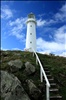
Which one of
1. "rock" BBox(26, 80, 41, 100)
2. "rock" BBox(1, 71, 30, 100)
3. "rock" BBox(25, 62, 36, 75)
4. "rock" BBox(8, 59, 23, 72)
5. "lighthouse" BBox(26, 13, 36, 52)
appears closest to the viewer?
"rock" BBox(1, 71, 30, 100)

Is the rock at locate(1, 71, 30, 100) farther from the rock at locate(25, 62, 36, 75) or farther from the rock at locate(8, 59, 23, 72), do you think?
the rock at locate(25, 62, 36, 75)

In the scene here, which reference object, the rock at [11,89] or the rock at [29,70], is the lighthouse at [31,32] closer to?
the rock at [29,70]

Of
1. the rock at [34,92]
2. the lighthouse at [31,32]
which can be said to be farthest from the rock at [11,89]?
the lighthouse at [31,32]

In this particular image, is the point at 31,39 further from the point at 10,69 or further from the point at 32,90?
the point at 32,90

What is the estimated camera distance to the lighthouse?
97.5ft

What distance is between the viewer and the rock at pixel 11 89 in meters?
7.62

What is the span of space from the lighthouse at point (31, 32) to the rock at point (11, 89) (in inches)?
802

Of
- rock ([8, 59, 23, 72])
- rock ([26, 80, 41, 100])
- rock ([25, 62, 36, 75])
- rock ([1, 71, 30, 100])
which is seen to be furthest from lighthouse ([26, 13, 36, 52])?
rock ([26, 80, 41, 100])

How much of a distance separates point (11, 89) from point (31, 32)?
2360 cm

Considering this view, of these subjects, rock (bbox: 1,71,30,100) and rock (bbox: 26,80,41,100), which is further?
rock (bbox: 26,80,41,100)

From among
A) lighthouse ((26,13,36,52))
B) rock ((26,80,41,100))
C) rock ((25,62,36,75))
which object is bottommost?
rock ((26,80,41,100))

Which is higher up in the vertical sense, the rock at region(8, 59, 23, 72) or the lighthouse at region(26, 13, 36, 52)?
the lighthouse at region(26, 13, 36, 52)

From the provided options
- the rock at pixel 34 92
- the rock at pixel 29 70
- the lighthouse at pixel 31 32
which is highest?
the lighthouse at pixel 31 32

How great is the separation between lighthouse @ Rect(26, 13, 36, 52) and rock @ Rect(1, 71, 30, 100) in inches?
802
